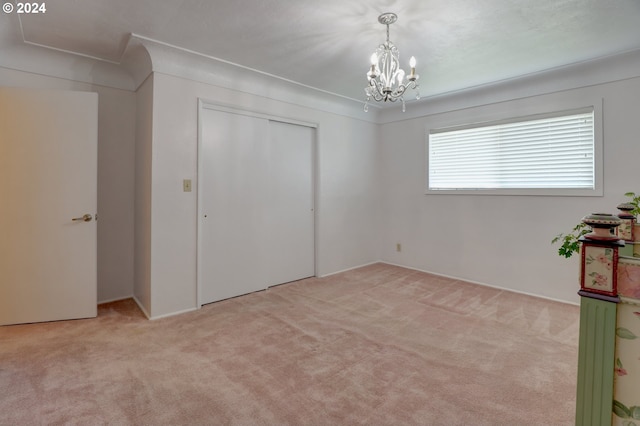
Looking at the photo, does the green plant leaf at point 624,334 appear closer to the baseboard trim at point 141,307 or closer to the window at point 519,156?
the window at point 519,156

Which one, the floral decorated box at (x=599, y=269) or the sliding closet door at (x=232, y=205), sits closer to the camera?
the floral decorated box at (x=599, y=269)

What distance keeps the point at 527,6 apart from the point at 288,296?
3319 millimetres

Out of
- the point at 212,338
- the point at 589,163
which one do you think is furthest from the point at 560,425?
the point at 589,163

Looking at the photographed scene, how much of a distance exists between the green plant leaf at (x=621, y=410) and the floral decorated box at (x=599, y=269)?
0.42 m

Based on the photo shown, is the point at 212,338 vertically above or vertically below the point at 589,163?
below

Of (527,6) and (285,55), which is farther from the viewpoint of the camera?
(285,55)

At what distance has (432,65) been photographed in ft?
10.7

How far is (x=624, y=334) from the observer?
3.86 ft

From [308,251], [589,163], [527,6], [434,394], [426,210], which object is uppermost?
[527,6]

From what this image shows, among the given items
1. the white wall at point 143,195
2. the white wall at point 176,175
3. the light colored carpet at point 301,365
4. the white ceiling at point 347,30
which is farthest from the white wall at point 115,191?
the white wall at point 176,175

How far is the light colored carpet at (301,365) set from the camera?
1726 millimetres

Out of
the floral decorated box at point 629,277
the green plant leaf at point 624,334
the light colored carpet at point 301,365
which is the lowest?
the light colored carpet at point 301,365

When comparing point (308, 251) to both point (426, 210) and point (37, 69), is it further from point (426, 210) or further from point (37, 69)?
point (37, 69)

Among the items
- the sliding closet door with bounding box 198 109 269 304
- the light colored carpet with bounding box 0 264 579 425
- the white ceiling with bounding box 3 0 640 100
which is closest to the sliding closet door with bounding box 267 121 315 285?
the sliding closet door with bounding box 198 109 269 304
